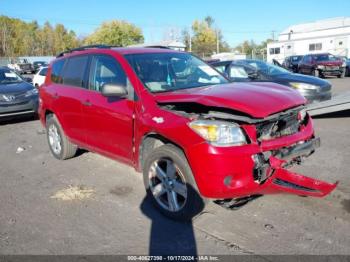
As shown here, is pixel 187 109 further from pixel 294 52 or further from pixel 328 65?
pixel 294 52

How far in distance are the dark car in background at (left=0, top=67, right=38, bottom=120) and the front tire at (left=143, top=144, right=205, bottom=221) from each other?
24.5 ft

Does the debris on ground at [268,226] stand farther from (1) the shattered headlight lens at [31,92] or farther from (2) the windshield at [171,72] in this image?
(1) the shattered headlight lens at [31,92]

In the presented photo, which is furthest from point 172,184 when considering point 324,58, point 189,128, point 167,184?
point 324,58

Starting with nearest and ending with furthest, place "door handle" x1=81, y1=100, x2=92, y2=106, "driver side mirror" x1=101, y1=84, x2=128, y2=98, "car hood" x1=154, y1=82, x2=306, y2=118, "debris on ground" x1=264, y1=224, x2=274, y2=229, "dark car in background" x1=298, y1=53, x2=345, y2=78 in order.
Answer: "car hood" x1=154, y1=82, x2=306, y2=118, "debris on ground" x1=264, y1=224, x2=274, y2=229, "driver side mirror" x1=101, y1=84, x2=128, y2=98, "door handle" x1=81, y1=100, x2=92, y2=106, "dark car in background" x1=298, y1=53, x2=345, y2=78

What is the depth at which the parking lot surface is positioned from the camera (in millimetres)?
3502

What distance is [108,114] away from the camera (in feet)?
15.6

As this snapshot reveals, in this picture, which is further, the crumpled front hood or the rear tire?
the crumpled front hood

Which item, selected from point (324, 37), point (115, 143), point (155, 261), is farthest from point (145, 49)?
point (324, 37)

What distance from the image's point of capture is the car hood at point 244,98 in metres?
3.65

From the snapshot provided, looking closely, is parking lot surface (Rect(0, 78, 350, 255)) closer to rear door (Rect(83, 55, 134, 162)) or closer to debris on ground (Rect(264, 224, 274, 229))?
debris on ground (Rect(264, 224, 274, 229))

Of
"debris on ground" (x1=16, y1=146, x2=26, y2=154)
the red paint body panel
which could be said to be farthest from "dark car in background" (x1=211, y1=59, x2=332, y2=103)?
"debris on ground" (x1=16, y1=146, x2=26, y2=154)

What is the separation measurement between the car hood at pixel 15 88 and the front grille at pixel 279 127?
28.4ft

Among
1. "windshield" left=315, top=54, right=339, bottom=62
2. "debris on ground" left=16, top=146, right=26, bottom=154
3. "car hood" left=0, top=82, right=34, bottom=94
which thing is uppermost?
"windshield" left=315, top=54, right=339, bottom=62

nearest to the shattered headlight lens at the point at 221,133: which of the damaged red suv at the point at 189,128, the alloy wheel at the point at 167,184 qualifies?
the damaged red suv at the point at 189,128
